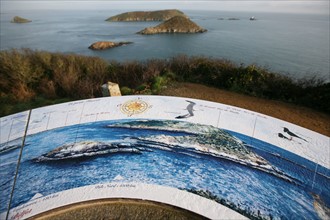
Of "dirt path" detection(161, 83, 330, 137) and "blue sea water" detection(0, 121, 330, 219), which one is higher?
"blue sea water" detection(0, 121, 330, 219)

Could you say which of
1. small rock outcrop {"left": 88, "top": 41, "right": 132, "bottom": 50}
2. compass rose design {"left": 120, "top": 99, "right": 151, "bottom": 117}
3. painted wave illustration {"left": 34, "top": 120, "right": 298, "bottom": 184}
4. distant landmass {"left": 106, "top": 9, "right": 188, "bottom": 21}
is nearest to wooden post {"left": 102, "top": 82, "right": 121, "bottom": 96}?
compass rose design {"left": 120, "top": 99, "right": 151, "bottom": 117}

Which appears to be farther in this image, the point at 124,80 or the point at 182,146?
the point at 124,80

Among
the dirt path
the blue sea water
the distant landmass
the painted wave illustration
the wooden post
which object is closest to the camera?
the blue sea water

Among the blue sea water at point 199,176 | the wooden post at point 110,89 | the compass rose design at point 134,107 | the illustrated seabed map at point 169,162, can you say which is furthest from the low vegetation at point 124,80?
the blue sea water at point 199,176

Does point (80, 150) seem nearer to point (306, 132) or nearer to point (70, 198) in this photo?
point (70, 198)

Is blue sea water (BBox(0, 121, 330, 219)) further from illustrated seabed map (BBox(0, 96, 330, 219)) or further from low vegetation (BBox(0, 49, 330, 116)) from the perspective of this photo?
low vegetation (BBox(0, 49, 330, 116))

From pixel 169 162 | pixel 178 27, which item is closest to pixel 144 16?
pixel 178 27

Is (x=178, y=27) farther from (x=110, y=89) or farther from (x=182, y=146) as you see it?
(x=182, y=146)
